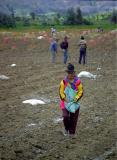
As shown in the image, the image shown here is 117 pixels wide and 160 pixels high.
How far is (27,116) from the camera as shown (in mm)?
12789

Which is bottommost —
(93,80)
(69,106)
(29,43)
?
(29,43)

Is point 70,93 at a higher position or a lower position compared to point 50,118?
higher

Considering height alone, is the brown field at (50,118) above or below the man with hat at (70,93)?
below

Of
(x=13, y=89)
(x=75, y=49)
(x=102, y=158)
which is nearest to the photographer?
(x=102, y=158)

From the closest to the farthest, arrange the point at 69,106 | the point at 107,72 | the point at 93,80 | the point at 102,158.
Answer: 1. the point at 102,158
2. the point at 69,106
3. the point at 93,80
4. the point at 107,72

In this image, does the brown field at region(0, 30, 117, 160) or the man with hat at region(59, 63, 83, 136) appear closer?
the brown field at region(0, 30, 117, 160)

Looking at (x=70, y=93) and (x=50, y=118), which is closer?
(x=70, y=93)

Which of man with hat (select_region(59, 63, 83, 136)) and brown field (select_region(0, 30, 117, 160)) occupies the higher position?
man with hat (select_region(59, 63, 83, 136))

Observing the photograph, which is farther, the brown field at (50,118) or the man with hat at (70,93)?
the man with hat at (70,93)

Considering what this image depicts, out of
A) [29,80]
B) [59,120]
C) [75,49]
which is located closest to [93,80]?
[29,80]

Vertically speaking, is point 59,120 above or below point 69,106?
below

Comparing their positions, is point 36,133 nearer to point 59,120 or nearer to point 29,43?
point 59,120

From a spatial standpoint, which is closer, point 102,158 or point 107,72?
point 102,158

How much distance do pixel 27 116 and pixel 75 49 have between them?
26.1 metres
